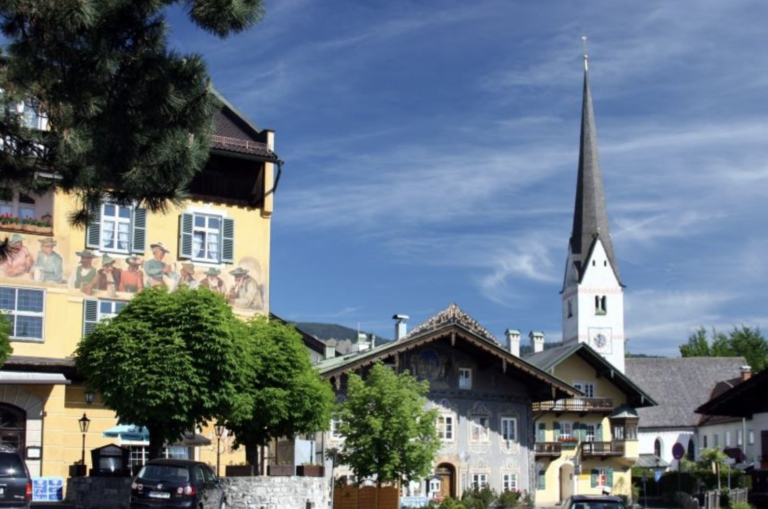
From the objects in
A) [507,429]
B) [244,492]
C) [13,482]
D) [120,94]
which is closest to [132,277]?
[244,492]

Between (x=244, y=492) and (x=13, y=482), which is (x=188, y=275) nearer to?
(x=244, y=492)

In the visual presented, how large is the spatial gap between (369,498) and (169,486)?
14351 millimetres

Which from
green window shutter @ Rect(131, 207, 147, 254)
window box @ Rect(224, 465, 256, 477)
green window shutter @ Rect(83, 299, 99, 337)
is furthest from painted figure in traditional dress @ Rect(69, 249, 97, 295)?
window box @ Rect(224, 465, 256, 477)

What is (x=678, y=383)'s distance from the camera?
9412 centimetres

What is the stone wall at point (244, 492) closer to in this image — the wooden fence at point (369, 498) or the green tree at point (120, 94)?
the wooden fence at point (369, 498)

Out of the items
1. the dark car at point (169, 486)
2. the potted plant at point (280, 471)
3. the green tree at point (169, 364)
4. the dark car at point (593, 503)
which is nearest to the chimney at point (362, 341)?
the potted plant at point (280, 471)

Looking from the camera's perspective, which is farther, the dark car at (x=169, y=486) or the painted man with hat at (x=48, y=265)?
the painted man with hat at (x=48, y=265)

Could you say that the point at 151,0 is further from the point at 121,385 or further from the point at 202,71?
the point at 121,385

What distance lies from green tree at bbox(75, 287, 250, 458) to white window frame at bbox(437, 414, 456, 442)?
21743 mm

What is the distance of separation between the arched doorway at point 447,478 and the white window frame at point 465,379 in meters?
3.67

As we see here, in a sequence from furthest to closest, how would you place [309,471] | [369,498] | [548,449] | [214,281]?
[548,449] < [214,281] < [369,498] < [309,471]

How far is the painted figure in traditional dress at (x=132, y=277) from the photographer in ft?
143

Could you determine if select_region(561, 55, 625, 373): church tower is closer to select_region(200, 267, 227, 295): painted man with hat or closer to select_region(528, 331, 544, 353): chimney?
select_region(528, 331, 544, 353): chimney

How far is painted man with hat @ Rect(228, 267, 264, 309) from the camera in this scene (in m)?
45.7
